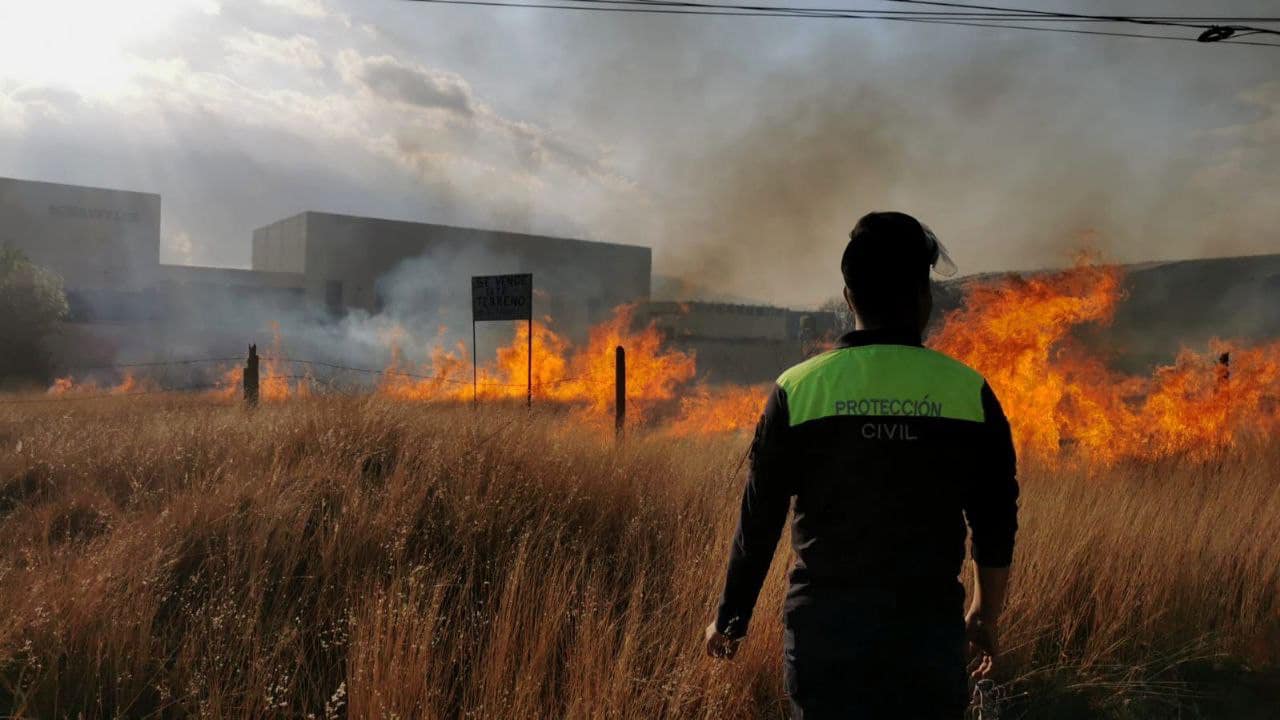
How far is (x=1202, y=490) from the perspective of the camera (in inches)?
284

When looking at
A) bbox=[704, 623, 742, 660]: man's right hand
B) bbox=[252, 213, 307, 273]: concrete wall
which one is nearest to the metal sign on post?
bbox=[704, 623, 742, 660]: man's right hand

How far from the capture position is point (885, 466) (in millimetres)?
1858

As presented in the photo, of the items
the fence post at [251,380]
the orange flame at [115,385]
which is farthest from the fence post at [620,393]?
the orange flame at [115,385]

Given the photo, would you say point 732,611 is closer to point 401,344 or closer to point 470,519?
point 470,519

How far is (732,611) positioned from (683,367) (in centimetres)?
2217

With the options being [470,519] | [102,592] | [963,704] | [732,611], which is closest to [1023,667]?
[963,704]

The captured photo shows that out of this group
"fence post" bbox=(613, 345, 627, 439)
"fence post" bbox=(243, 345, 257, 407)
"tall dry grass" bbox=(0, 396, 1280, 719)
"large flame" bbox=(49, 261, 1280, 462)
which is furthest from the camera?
"fence post" bbox=(243, 345, 257, 407)

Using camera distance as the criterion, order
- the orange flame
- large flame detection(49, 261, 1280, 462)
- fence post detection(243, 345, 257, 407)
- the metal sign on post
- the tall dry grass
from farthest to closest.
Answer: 1. the orange flame
2. the metal sign on post
3. fence post detection(243, 345, 257, 407)
4. large flame detection(49, 261, 1280, 462)
5. the tall dry grass

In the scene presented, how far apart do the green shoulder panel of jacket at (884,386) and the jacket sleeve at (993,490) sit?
5cm

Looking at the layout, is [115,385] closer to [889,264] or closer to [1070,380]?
[1070,380]

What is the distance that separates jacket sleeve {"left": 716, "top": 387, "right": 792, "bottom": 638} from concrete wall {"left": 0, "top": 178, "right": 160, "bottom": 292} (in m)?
35.2

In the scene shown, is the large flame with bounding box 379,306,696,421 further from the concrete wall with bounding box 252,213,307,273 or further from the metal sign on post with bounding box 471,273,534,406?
the concrete wall with bounding box 252,213,307,273

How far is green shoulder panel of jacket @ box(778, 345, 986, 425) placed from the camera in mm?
1855

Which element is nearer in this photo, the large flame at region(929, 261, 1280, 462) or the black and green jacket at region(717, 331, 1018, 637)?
the black and green jacket at region(717, 331, 1018, 637)
